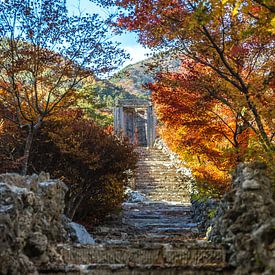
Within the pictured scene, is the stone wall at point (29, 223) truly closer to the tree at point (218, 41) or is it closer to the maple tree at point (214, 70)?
the maple tree at point (214, 70)

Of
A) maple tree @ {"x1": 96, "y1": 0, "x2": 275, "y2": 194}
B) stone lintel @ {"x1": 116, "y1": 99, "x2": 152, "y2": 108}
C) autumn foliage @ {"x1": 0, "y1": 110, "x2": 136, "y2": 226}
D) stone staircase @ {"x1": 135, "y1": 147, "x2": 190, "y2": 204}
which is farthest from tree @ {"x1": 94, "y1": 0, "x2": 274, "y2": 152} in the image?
stone lintel @ {"x1": 116, "y1": 99, "x2": 152, "y2": 108}

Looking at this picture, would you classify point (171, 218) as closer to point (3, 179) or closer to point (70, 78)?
point (70, 78)

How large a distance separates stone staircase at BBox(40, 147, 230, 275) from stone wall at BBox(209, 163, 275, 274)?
1.06ft

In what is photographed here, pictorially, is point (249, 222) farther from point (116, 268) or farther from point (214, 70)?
point (214, 70)

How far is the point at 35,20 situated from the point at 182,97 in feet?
12.1

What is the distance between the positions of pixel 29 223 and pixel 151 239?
4.00 metres

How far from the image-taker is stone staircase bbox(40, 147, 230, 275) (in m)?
4.62

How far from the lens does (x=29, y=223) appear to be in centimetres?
478

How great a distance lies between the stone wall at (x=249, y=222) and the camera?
12.5ft

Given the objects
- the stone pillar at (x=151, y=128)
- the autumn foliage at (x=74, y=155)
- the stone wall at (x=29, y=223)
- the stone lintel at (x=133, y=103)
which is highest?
the stone lintel at (x=133, y=103)

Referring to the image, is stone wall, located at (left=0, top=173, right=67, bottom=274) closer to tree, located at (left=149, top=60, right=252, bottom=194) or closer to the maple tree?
the maple tree

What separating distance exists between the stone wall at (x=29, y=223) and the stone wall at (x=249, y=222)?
220 centimetres

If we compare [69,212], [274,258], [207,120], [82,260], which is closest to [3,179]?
[82,260]

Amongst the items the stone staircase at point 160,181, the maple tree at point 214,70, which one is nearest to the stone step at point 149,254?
the maple tree at point 214,70
